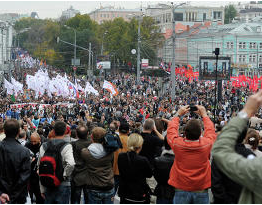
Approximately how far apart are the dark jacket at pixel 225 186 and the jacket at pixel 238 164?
198 centimetres

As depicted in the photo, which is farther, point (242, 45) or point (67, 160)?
point (242, 45)

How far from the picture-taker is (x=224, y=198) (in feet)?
18.1

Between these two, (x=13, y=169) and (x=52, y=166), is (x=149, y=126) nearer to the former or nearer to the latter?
(x=52, y=166)

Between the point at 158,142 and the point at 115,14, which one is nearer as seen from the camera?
the point at 158,142

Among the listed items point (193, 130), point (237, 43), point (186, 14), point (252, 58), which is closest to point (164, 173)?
point (193, 130)

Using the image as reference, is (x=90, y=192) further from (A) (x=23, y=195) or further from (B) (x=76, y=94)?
(B) (x=76, y=94)

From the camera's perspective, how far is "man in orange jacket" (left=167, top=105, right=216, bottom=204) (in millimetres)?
5691

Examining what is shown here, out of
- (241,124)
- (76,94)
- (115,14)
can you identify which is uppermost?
(115,14)

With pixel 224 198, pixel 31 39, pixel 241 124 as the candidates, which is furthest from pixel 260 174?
pixel 31 39

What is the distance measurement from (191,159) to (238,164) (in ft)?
8.50

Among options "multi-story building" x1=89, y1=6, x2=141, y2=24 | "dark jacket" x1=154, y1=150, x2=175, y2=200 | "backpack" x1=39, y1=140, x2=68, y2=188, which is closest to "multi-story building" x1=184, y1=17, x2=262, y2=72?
"dark jacket" x1=154, y1=150, x2=175, y2=200

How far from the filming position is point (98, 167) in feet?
21.7

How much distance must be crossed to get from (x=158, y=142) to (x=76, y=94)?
30.6 meters

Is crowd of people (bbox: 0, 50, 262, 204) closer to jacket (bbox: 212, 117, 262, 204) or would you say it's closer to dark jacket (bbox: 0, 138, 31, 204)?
dark jacket (bbox: 0, 138, 31, 204)
